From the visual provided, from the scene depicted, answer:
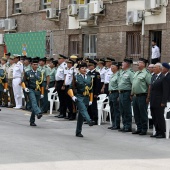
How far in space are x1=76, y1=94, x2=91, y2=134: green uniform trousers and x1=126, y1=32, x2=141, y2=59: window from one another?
10267 millimetres

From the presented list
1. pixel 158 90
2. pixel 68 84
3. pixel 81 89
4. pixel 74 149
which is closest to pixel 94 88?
pixel 68 84

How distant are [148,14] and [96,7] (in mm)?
3388

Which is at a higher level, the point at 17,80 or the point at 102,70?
the point at 102,70

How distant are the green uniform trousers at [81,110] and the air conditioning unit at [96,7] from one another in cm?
1216

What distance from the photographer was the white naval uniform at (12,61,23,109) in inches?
923

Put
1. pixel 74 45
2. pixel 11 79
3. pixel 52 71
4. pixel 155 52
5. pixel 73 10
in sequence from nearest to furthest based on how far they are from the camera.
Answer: pixel 52 71
pixel 155 52
pixel 11 79
pixel 73 10
pixel 74 45

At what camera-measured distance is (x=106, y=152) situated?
12.8m

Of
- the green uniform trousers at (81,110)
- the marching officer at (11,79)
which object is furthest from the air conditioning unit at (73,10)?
the green uniform trousers at (81,110)

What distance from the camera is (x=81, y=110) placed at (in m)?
15.3

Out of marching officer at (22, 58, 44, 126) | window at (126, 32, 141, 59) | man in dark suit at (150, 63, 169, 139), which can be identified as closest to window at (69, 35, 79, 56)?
window at (126, 32, 141, 59)

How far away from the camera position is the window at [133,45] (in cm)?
2567

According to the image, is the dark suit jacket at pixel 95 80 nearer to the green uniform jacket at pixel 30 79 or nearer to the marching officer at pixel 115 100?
the marching officer at pixel 115 100

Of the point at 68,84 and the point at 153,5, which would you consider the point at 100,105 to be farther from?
the point at 153,5

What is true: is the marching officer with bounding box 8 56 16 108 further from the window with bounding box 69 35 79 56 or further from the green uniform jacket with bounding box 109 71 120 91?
the green uniform jacket with bounding box 109 71 120 91
